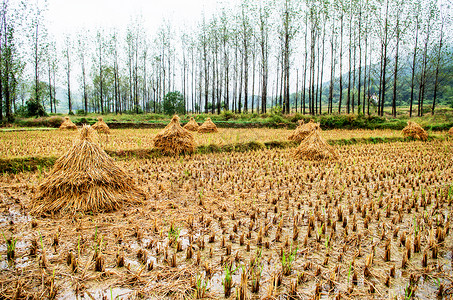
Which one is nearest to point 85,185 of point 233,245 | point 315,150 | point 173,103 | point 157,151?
point 233,245

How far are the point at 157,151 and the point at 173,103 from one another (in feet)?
57.3

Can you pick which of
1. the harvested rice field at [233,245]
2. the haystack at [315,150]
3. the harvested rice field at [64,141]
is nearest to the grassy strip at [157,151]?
the harvested rice field at [64,141]

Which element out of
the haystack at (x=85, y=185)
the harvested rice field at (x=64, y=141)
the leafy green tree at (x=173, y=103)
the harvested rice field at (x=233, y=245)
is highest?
the leafy green tree at (x=173, y=103)

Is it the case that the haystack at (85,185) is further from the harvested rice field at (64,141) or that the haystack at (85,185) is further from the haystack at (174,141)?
the haystack at (174,141)

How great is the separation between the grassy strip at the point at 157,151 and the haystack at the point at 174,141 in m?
0.25

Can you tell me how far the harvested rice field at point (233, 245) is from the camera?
1712 mm

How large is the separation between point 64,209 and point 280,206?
2682 mm

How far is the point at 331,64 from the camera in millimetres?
27109

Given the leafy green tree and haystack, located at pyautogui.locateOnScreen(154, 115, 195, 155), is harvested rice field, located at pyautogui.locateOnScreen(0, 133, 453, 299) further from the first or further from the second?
the leafy green tree

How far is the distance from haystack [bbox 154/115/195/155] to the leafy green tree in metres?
16.8

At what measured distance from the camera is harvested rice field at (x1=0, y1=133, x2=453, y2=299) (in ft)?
5.62

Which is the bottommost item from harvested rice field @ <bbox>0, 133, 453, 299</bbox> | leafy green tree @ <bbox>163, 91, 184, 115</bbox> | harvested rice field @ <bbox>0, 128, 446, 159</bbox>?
harvested rice field @ <bbox>0, 133, 453, 299</bbox>

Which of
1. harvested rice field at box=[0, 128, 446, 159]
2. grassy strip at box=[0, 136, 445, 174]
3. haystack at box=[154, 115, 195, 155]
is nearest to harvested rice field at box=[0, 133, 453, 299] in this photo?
grassy strip at box=[0, 136, 445, 174]

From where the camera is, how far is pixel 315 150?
6.82 meters
